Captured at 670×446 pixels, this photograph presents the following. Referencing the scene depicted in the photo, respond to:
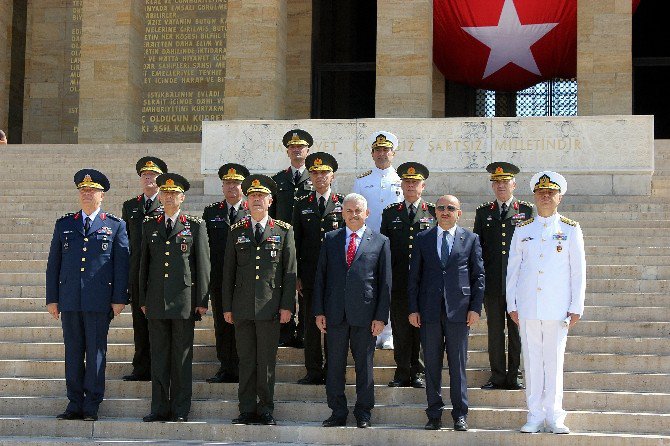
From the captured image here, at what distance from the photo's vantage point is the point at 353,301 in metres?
7.68

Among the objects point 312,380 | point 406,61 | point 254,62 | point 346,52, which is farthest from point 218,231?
point 346,52

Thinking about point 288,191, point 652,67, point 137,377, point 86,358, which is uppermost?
point 652,67

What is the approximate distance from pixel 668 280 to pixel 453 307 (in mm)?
3173

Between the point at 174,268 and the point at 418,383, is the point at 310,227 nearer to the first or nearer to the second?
the point at 174,268

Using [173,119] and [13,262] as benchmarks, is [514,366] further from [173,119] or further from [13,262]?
[173,119]

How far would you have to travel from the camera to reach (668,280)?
9836mm

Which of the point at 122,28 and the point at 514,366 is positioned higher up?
the point at 122,28

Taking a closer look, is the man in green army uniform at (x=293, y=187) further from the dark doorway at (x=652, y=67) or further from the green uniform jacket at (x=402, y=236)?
the dark doorway at (x=652, y=67)

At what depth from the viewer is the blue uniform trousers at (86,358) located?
7941 mm

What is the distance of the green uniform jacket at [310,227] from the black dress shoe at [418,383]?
3.81 ft

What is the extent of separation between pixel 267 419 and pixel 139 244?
1931mm

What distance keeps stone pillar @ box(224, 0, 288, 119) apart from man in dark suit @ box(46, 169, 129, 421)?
461 inches

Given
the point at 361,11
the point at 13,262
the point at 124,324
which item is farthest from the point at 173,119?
the point at 124,324

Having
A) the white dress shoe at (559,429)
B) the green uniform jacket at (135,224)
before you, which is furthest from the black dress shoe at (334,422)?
the green uniform jacket at (135,224)
